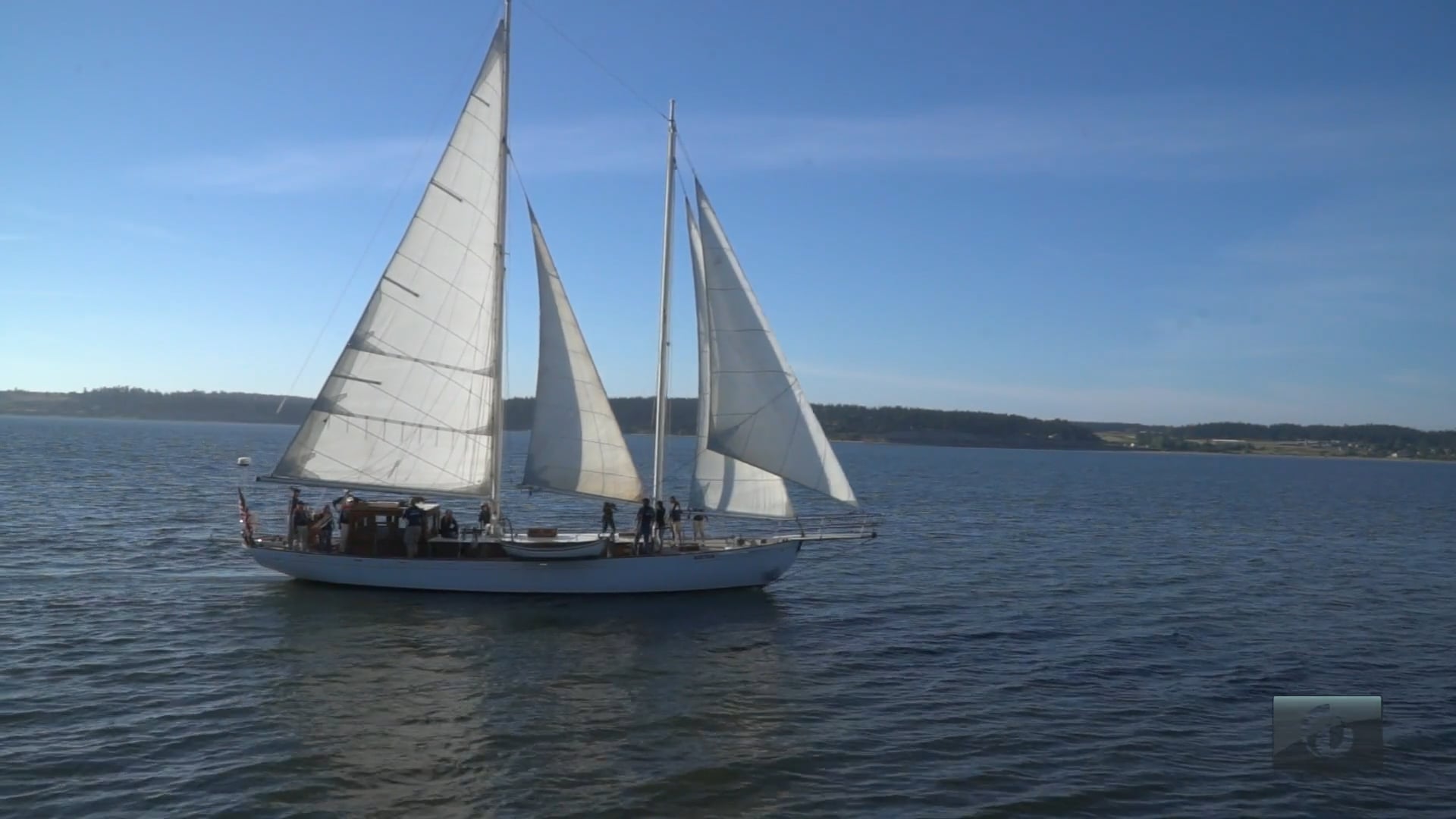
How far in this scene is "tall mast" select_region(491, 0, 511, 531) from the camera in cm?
2844

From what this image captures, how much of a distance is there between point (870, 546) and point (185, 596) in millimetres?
24733

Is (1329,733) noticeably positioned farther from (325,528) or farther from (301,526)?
(301,526)

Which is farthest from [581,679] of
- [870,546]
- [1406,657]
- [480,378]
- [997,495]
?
[997,495]

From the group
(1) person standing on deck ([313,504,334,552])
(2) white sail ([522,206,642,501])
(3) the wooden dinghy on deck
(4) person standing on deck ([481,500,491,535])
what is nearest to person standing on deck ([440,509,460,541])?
(4) person standing on deck ([481,500,491,535])

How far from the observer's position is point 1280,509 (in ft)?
241

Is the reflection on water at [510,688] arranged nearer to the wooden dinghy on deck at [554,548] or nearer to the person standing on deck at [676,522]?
the wooden dinghy on deck at [554,548]

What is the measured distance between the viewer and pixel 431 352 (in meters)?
28.2

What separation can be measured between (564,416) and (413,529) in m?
4.83

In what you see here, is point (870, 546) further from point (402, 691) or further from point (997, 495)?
point (997, 495)

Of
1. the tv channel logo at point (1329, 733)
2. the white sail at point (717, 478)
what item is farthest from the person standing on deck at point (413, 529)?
the tv channel logo at point (1329, 733)

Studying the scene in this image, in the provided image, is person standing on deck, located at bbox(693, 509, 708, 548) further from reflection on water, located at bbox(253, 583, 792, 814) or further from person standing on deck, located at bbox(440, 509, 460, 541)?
person standing on deck, located at bbox(440, 509, 460, 541)

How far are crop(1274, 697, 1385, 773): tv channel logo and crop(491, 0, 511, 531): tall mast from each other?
19057mm

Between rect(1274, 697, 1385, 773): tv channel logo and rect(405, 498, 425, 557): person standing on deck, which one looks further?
rect(405, 498, 425, 557): person standing on deck

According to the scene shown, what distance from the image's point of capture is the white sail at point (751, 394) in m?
28.0
